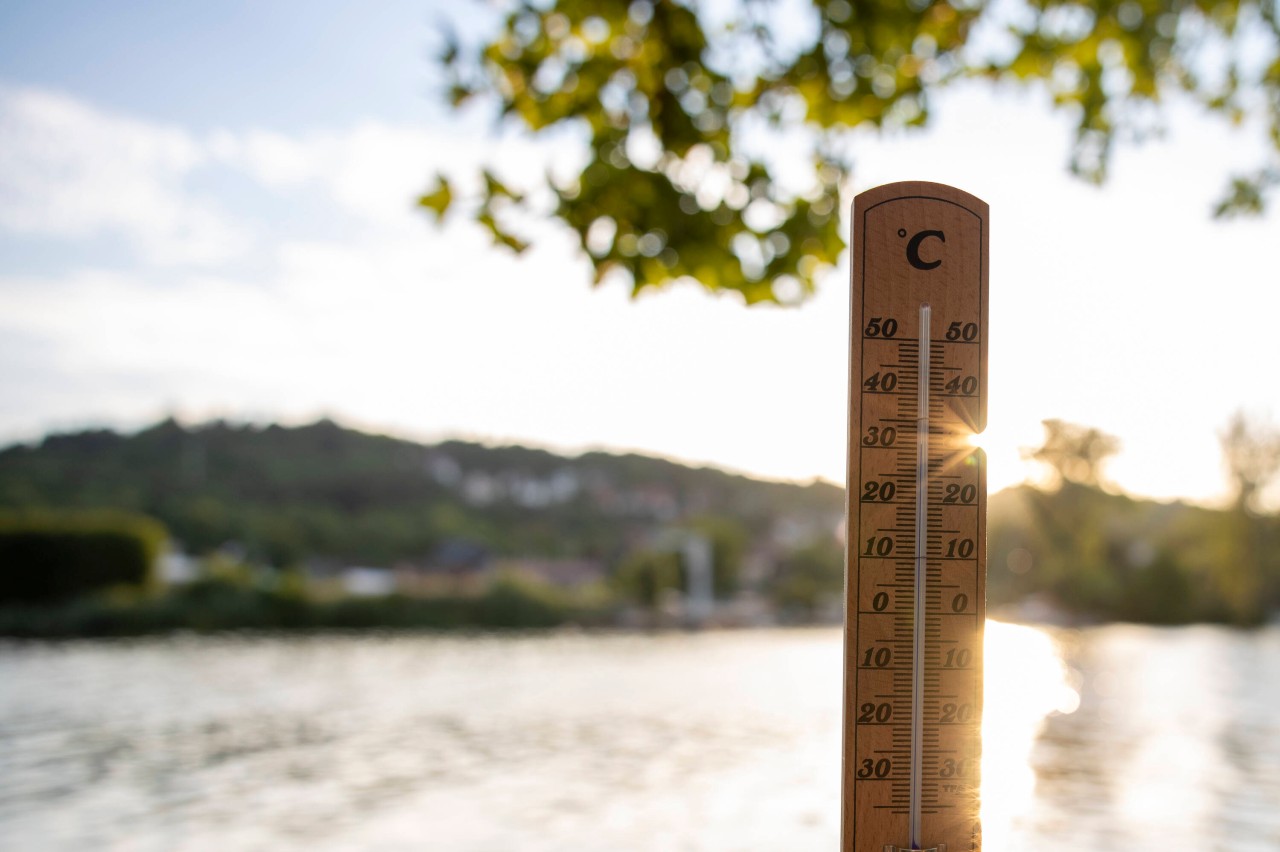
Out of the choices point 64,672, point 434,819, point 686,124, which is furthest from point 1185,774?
point 64,672

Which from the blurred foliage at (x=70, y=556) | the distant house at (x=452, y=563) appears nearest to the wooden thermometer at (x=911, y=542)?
the blurred foliage at (x=70, y=556)

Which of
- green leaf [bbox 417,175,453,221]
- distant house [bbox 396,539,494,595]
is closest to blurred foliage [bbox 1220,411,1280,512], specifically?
distant house [bbox 396,539,494,595]

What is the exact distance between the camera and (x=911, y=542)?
1.74 metres

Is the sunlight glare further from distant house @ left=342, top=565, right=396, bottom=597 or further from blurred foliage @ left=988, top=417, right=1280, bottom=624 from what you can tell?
distant house @ left=342, top=565, right=396, bottom=597

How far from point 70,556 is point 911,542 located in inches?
1080

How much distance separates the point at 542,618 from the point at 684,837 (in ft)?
69.9

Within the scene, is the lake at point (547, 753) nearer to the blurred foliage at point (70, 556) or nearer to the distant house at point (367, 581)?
the blurred foliage at point (70, 556)

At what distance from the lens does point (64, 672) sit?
64.6 ft

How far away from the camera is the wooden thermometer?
5.70ft

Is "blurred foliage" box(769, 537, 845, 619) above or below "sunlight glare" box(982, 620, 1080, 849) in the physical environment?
above

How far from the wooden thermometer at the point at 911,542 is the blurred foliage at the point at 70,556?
26.8 meters

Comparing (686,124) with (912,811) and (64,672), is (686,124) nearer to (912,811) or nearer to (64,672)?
(912,811)

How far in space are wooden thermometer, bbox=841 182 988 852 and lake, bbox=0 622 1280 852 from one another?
1.19m

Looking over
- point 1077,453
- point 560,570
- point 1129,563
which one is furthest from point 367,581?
point 1129,563
